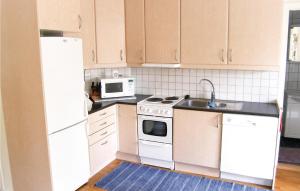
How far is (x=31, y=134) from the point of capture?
249cm

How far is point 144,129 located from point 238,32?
1.60 meters

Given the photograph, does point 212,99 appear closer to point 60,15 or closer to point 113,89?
point 113,89

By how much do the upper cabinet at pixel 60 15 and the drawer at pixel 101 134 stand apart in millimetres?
1197

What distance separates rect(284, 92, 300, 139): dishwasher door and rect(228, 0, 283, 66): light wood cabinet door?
1.24 meters

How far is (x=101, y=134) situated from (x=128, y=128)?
39 centimetres

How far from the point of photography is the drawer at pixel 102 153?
319 centimetres

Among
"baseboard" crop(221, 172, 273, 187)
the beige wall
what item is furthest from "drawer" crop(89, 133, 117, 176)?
"baseboard" crop(221, 172, 273, 187)

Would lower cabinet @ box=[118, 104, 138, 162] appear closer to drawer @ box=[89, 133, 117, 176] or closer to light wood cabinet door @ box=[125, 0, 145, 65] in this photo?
drawer @ box=[89, 133, 117, 176]

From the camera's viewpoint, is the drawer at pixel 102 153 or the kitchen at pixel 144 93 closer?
the kitchen at pixel 144 93

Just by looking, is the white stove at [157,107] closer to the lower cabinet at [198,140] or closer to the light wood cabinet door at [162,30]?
the lower cabinet at [198,140]

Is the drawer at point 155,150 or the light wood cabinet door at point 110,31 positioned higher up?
the light wood cabinet door at point 110,31

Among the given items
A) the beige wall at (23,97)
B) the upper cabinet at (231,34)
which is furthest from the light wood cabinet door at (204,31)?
the beige wall at (23,97)

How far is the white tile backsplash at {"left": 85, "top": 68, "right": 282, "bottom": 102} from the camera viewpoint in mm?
3346

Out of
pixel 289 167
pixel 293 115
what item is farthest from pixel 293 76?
pixel 289 167
